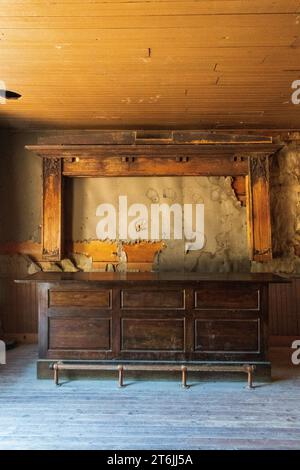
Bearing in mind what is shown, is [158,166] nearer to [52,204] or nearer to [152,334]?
[52,204]

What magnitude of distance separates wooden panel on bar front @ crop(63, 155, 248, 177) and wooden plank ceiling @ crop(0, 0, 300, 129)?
478 millimetres

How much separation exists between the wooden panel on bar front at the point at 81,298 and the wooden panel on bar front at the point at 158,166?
1596 millimetres

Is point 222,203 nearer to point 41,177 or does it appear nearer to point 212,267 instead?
point 212,267

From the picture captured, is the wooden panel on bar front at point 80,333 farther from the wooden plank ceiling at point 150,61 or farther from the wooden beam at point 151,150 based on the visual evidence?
the wooden plank ceiling at point 150,61

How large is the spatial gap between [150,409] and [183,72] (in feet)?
9.66

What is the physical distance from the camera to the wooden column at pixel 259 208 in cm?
435

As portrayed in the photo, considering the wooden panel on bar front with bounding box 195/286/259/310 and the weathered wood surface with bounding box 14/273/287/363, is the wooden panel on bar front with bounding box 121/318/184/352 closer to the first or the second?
the weathered wood surface with bounding box 14/273/287/363

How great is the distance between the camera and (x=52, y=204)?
4387 mm

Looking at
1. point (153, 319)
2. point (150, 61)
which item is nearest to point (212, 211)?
point (153, 319)

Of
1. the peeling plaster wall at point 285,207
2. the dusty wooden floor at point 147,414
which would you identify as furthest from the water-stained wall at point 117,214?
the dusty wooden floor at point 147,414

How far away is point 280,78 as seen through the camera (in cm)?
322

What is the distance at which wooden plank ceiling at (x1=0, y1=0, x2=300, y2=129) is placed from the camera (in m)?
2.28

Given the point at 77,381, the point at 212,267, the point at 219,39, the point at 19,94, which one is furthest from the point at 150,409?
the point at 19,94

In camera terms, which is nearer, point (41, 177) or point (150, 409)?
point (150, 409)
